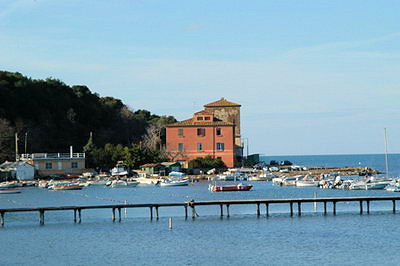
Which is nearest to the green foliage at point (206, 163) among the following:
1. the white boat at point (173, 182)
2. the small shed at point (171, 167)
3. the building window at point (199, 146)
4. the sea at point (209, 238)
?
the building window at point (199, 146)

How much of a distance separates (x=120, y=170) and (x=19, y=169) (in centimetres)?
1408

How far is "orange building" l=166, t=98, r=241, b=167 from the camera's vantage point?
385ft

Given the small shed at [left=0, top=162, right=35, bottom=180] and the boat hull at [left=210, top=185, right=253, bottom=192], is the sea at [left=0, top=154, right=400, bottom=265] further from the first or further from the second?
the small shed at [left=0, top=162, right=35, bottom=180]

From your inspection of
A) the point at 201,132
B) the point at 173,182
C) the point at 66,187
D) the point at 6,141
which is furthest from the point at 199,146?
the point at 6,141

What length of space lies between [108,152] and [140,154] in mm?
4831

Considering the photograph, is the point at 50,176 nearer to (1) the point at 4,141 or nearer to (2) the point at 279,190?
(1) the point at 4,141

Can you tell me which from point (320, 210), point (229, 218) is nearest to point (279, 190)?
point (320, 210)

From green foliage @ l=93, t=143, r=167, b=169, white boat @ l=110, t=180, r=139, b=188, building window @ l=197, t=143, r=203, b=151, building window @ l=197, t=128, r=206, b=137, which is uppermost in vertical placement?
building window @ l=197, t=128, r=206, b=137

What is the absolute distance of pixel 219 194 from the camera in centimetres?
8438

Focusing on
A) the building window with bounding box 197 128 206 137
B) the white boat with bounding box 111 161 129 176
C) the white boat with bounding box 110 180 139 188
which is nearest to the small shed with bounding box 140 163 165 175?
the white boat with bounding box 111 161 129 176

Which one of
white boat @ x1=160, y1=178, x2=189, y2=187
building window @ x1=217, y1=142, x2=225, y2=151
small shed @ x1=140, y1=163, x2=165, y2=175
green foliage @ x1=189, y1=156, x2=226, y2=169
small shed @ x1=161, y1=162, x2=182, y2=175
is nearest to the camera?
white boat @ x1=160, y1=178, x2=189, y2=187

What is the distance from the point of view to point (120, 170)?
364 feet

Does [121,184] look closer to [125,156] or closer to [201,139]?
[125,156]

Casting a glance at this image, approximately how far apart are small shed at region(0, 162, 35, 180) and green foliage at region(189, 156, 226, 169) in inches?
933
